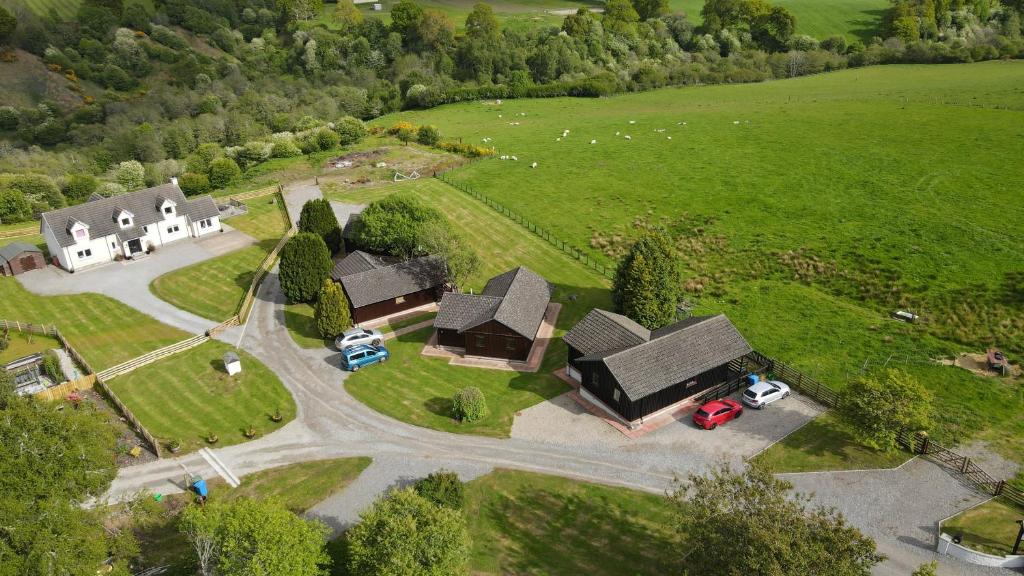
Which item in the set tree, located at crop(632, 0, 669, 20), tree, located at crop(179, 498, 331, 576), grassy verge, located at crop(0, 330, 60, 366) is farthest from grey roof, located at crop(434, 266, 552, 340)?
tree, located at crop(632, 0, 669, 20)

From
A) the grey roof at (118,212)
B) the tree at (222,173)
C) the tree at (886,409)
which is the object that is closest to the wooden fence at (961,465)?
the tree at (886,409)

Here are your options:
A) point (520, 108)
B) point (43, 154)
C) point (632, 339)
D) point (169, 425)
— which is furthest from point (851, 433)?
point (43, 154)

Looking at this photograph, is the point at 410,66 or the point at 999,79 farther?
the point at 410,66

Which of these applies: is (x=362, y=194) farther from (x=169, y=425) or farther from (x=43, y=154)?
(x=43, y=154)

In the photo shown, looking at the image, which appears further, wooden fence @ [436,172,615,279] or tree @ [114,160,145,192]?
tree @ [114,160,145,192]

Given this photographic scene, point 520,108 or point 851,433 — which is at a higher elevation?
point 520,108

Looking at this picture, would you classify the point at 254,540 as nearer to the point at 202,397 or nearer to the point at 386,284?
the point at 202,397

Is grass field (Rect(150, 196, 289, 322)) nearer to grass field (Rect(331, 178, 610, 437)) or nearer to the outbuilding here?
the outbuilding
